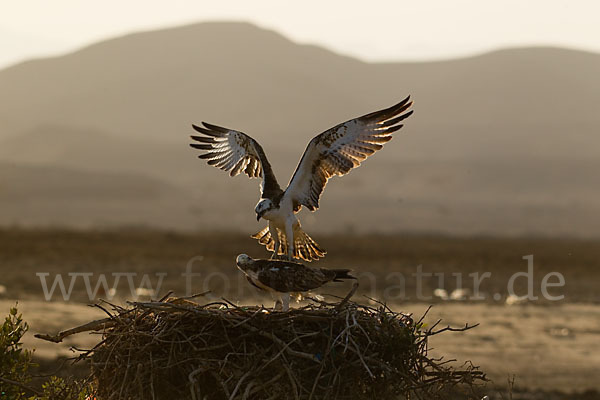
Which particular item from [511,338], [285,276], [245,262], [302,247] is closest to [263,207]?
[245,262]

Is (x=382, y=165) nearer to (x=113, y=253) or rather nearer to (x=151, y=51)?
(x=113, y=253)

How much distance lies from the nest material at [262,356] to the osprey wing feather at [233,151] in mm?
1779

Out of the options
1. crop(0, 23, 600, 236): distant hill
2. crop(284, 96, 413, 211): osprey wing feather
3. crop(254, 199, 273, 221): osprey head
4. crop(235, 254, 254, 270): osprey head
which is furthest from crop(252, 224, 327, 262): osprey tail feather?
crop(0, 23, 600, 236): distant hill

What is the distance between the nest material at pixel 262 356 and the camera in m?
6.23

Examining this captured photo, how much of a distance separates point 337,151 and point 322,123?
124m

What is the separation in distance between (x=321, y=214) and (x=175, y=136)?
6792cm

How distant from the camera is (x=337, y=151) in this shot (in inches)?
305

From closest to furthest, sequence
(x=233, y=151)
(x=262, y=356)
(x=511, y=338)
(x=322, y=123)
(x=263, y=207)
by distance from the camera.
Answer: (x=262, y=356) < (x=263, y=207) < (x=233, y=151) < (x=511, y=338) < (x=322, y=123)

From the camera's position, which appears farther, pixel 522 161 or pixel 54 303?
pixel 522 161

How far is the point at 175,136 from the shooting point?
410ft

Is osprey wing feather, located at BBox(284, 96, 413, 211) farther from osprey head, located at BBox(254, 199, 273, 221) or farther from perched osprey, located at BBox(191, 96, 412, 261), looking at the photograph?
osprey head, located at BBox(254, 199, 273, 221)

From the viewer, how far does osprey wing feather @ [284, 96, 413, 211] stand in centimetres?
764

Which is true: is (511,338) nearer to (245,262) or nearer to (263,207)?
(263,207)

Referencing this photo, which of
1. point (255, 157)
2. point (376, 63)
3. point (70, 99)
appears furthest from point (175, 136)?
point (255, 157)
